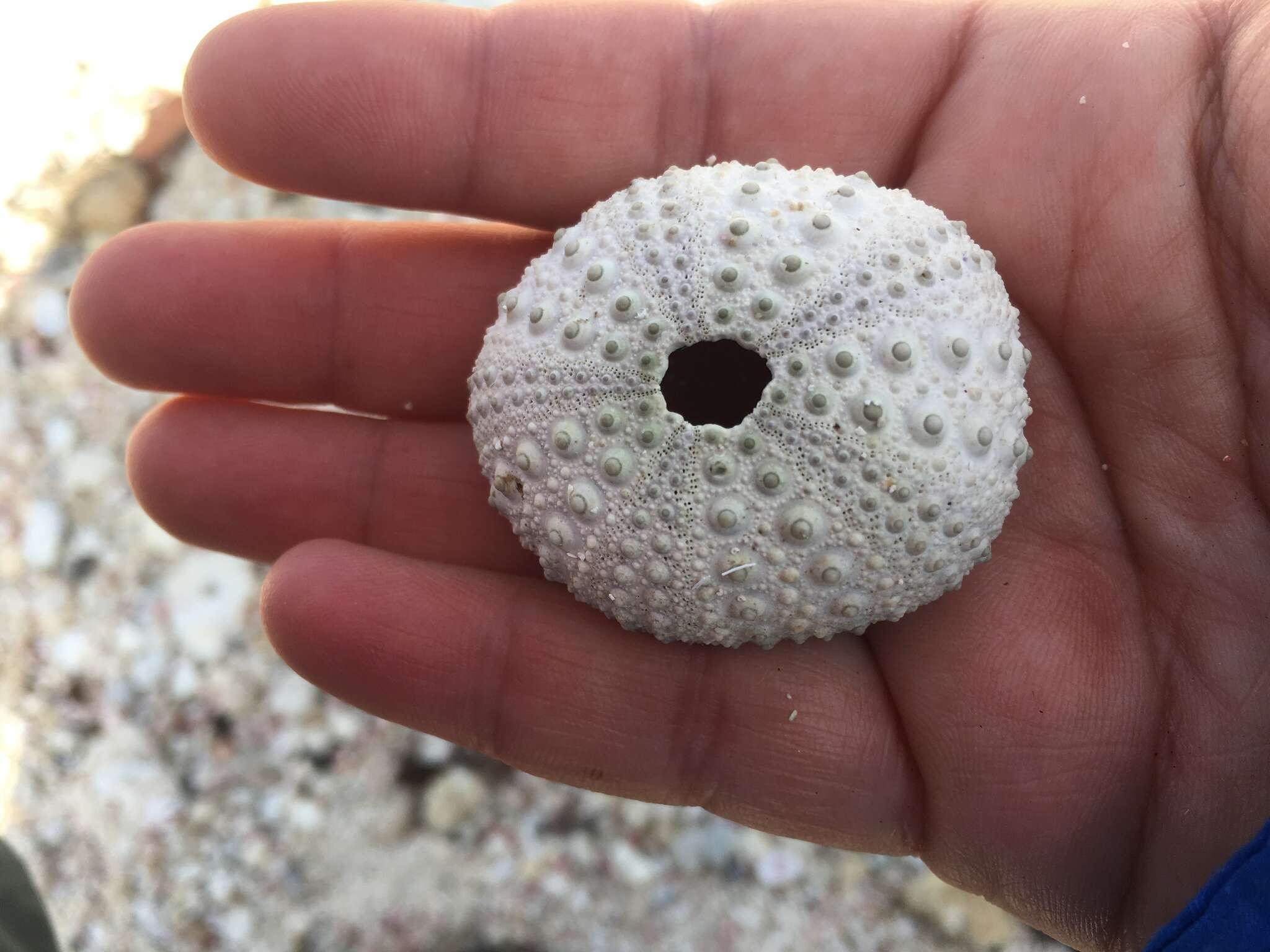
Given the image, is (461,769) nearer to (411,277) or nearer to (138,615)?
(138,615)

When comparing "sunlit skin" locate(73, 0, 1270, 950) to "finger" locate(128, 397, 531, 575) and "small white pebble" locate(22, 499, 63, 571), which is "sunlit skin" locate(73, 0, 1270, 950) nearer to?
"finger" locate(128, 397, 531, 575)

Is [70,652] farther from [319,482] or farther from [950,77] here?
[950,77]

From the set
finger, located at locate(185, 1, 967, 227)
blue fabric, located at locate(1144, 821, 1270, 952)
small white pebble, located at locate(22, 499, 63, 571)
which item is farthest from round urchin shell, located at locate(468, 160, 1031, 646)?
small white pebble, located at locate(22, 499, 63, 571)

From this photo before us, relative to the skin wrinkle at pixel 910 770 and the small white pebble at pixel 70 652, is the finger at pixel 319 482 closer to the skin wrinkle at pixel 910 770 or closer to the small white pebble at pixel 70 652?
the skin wrinkle at pixel 910 770

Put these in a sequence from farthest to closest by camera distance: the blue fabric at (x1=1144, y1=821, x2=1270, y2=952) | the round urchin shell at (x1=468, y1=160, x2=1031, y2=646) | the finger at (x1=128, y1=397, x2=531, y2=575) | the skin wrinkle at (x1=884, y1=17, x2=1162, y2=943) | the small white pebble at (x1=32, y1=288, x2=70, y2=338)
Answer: the small white pebble at (x1=32, y1=288, x2=70, y2=338), the finger at (x1=128, y1=397, x2=531, y2=575), the skin wrinkle at (x1=884, y1=17, x2=1162, y2=943), the round urchin shell at (x1=468, y1=160, x2=1031, y2=646), the blue fabric at (x1=1144, y1=821, x2=1270, y2=952)

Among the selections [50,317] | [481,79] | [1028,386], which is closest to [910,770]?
[1028,386]

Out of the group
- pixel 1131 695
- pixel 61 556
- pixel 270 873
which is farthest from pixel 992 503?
pixel 61 556
